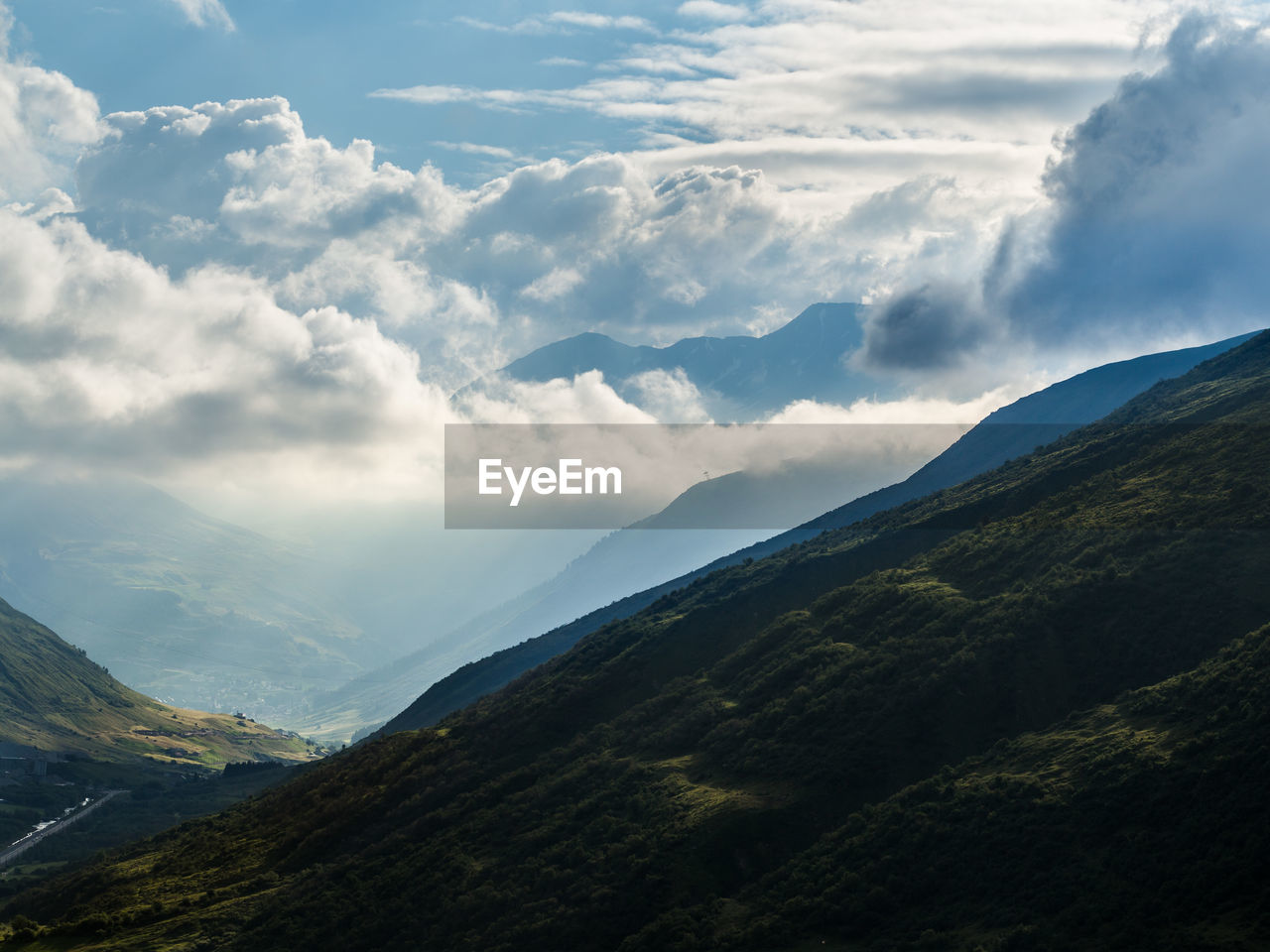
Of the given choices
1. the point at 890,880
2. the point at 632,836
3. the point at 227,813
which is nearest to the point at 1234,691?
the point at 890,880

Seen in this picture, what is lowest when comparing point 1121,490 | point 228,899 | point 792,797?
point 228,899

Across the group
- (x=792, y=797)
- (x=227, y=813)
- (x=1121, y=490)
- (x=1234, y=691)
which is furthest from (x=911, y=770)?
(x=227, y=813)

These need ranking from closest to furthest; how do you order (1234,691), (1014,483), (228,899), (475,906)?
(1234,691) → (475,906) → (228,899) → (1014,483)

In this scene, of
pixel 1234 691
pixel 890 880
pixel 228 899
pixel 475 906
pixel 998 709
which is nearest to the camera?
pixel 890 880

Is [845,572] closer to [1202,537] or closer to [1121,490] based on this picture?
[1121,490]

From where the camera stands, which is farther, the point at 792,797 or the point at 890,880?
the point at 792,797

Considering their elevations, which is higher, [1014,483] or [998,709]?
[1014,483]

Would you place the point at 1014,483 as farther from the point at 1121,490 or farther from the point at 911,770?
the point at 911,770
